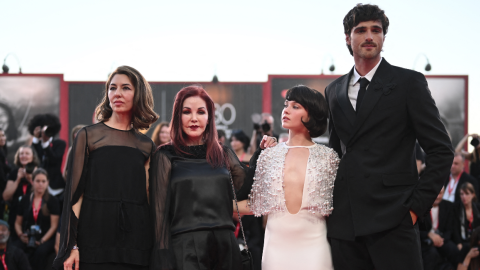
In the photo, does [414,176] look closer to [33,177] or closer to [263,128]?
[263,128]

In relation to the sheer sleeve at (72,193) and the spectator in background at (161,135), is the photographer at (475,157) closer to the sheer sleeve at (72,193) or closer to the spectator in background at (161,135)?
the spectator in background at (161,135)

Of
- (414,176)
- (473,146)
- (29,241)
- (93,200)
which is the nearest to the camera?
(414,176)

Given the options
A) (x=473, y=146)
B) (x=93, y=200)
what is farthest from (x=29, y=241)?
(x=473, y=146)

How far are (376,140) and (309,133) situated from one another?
54cm

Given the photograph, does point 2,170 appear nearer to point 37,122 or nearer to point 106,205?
point 37,122

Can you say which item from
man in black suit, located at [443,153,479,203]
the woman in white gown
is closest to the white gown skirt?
the woman in white gown

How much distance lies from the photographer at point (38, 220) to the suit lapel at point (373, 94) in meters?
5.05

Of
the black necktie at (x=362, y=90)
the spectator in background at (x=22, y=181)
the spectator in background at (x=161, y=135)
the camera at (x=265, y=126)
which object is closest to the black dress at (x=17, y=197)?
the spectator in background at (x=22, y=181)

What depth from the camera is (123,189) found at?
3199mm

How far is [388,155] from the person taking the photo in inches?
116

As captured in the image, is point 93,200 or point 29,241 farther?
point 29,241

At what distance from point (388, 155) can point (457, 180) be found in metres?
5.19

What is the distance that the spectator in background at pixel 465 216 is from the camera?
22.8 feet

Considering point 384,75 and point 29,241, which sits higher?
point 384,75
